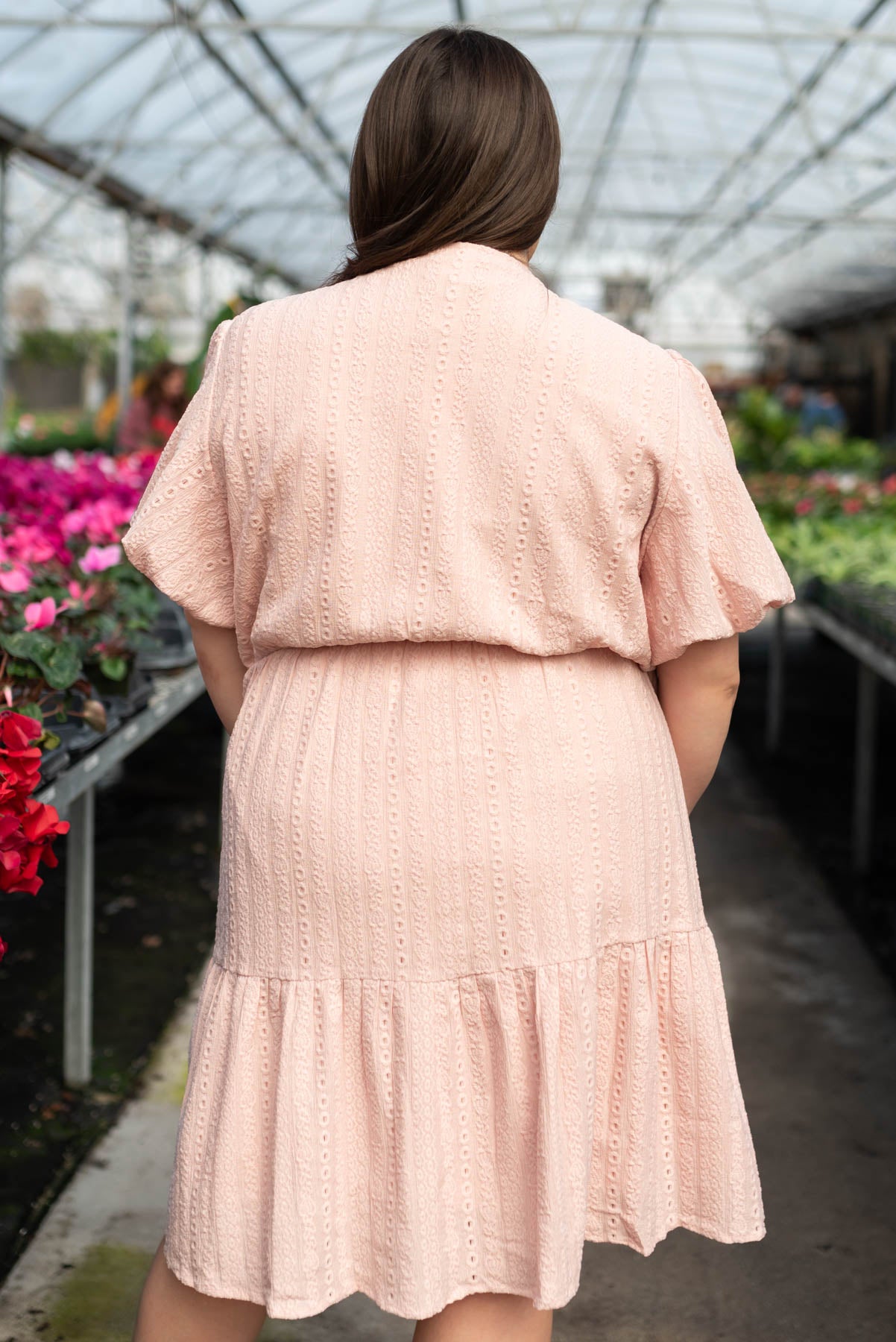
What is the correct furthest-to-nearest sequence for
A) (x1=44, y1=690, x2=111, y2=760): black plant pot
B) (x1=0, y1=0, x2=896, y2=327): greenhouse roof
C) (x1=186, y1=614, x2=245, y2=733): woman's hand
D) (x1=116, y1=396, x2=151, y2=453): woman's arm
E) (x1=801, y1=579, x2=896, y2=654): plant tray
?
1. (x1=0, y1=0, x2=896, y2=327): greenhouse roof
2. (x1=116, y1=396, x2=151, y2=453): woman's arm
3. (x1=801, y1=579, x2=896, y2=654): plant tray
4. (x1=44, y1=690, x2=111, y2=760): black plant pot
5. (x1=186, y1=614, x2=245, y2=733): woman's hand

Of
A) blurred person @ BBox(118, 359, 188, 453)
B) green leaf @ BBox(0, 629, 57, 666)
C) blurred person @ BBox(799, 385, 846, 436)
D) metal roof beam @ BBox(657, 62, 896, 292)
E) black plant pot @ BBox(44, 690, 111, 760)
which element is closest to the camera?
green leaf @ BBox(0, 629, 57, 666)

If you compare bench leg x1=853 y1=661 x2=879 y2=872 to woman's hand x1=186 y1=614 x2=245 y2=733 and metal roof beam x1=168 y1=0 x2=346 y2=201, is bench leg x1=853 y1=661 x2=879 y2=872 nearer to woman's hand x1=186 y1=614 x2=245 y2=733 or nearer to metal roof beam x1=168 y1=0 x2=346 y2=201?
woman's hand x1=186 y1=614 x2=245 y2=733

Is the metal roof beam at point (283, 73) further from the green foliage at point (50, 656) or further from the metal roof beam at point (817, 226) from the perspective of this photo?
the green foliage at point (50, 656)

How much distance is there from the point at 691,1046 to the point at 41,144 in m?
8.49

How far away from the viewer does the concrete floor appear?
6.27 feet

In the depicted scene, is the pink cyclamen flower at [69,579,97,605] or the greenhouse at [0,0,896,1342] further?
the pink cyclamen flower at [69,579,97,605]

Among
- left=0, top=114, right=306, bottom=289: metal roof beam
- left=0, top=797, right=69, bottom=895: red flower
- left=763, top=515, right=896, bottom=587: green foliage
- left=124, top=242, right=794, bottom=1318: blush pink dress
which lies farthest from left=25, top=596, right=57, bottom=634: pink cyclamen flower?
left=0, top=114, right=306, bottom=289: metal roof beam

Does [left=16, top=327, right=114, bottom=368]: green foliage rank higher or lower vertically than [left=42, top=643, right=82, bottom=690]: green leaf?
higher

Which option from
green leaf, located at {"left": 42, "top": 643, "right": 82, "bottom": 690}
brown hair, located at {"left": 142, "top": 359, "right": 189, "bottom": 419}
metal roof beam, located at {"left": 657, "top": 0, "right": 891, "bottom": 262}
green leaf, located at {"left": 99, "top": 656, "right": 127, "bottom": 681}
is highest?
metal roof beam, located at {"left": 657, "top": 0, "right": 891, "bottom": 262}

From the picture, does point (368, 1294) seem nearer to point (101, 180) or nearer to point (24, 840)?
point (24, 840)

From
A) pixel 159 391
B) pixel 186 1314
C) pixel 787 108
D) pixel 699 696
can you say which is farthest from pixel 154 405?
pixel 787 108

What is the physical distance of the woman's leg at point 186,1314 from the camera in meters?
1.24

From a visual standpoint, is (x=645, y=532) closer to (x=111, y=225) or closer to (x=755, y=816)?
(x=755, y=816)

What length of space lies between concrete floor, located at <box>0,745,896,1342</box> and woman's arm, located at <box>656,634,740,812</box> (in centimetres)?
96
